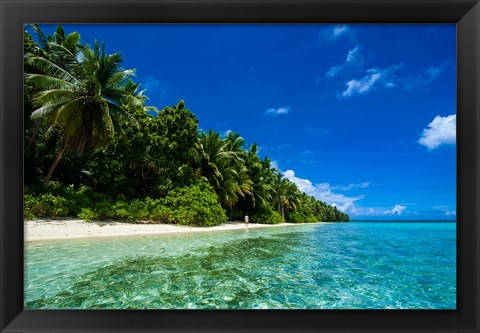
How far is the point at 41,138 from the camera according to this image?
1105 cm

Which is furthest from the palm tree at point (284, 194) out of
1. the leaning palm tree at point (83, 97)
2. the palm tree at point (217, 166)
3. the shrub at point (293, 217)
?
the leaning palm tree at point (83, 97)

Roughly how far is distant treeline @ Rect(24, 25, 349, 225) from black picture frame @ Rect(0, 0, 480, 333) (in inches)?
268

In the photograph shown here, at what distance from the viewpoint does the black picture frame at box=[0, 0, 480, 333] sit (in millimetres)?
1305

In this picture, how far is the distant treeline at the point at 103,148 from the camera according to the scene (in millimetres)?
8961

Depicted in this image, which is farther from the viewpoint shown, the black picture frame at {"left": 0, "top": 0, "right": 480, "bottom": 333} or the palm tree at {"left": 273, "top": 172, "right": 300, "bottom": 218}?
the palm tree at {"left": 273, "top": 172, "right": 300, "bottom": 218}

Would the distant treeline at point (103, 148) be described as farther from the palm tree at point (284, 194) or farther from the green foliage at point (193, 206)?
the palm tree at point (284, 194)

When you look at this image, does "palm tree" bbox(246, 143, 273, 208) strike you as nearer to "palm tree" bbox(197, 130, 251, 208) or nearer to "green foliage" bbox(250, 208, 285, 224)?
"green foliage" bbox(250, 208, 285, 224)

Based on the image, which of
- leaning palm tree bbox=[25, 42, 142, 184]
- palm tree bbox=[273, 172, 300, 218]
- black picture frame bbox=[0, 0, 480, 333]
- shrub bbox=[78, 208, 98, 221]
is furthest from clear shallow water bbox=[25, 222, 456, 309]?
palm tree bbox=[273, 172, 300, 218]
